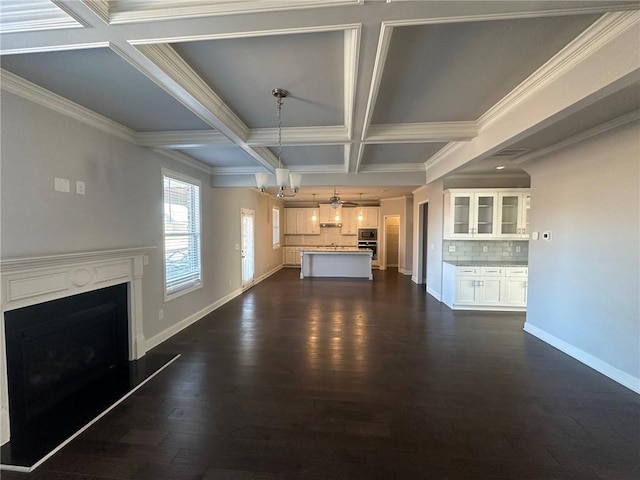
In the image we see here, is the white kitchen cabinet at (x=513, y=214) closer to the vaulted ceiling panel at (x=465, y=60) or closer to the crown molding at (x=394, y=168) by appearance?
the crown molding at (x=394, y=168)

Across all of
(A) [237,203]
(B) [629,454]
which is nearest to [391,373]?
(B) [629,454]

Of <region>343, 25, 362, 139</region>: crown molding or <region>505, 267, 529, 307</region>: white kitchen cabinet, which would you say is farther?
<region>505, 267, 529, 307</region>: white kitchen cabinet

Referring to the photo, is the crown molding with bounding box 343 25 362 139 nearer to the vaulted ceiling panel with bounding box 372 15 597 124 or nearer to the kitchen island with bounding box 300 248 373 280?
the vaulted ceiling panel with bounding box 372 15 597 124

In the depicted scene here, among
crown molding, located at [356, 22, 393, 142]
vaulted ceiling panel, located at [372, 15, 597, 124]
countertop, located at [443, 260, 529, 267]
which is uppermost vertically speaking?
vaulted ceiling panel, located at [372, 15, 597, 124]

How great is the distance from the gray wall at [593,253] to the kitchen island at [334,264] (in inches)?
202

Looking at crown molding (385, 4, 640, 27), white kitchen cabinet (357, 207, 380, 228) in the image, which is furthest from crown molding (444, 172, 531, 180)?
white kitchen cabinet (357, 207, 380, 228)

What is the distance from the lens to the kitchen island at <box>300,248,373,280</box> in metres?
9.10

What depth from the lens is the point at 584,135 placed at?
3.25 meters

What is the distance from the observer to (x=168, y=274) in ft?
14.0

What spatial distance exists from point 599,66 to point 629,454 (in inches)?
102

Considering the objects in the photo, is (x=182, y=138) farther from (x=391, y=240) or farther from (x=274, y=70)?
(x=391, y=240)

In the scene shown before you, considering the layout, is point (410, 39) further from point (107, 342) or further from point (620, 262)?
point (107, 342)

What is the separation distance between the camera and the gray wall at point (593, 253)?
9.33 ft

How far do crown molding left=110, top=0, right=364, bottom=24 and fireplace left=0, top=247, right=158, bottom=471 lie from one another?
1.88 meters
